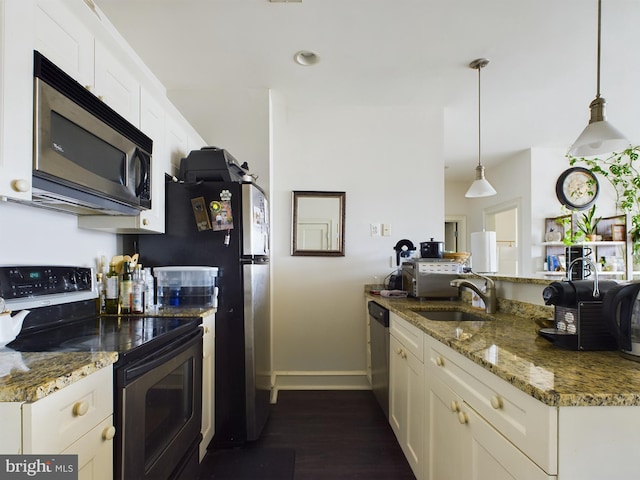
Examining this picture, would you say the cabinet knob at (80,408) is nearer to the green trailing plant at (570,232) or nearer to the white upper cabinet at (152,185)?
the white upper cabinet at (152,185)

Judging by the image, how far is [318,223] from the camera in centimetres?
289

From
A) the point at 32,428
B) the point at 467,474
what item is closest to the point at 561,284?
the point at 467,474

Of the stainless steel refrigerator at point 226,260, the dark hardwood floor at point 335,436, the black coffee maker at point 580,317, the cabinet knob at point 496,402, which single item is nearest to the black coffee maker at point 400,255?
the dark hardwood floor at point 335,436

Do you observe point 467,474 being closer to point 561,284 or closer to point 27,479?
point 561,284

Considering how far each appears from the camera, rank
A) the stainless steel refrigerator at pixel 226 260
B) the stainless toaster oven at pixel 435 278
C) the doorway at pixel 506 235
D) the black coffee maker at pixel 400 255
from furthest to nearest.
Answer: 1. the doorway at pixel 506 235
2. the black coffee maker at pixel 400 255
3. the stainless toaster oven at pixel 435 278
4. the stainless steel refrigerator at pixel 226 260

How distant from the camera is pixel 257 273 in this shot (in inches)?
79.6

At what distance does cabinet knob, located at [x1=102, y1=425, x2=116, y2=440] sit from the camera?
90 centimetres

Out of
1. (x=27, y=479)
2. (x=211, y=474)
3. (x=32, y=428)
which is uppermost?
(x=32, y=428)

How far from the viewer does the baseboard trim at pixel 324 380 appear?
281 cm

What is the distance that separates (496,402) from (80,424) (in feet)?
3.64

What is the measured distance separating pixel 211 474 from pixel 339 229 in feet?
6.51

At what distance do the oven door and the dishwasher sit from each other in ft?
3.80

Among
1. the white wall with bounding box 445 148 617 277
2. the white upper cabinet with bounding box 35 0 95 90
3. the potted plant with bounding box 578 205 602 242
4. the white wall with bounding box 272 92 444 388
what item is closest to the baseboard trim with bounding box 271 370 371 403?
the white wall with bounding box 272 92 444 388

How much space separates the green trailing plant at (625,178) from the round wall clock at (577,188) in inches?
4.5
